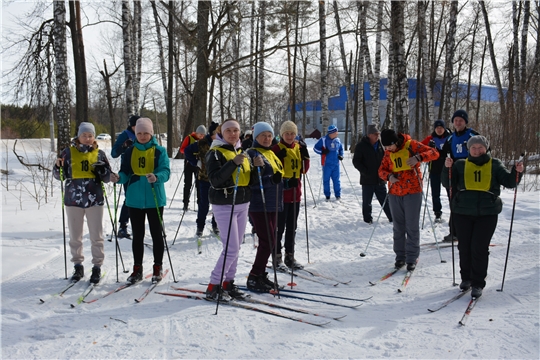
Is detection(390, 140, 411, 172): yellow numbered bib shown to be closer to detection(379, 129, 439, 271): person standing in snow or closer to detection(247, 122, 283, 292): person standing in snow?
detection(379, 129, 439, 271): person standing in snow

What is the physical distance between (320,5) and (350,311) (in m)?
15.6

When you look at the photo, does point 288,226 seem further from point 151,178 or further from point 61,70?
point 61,70

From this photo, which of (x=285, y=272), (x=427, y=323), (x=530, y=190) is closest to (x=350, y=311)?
(x=427, y=323)

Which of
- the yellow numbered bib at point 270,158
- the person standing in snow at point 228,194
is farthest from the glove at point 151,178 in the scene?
the yellow numbered bib at point 270,158

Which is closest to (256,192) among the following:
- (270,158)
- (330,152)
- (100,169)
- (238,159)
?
(270,158)

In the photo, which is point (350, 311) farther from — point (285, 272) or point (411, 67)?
point (411, 67)

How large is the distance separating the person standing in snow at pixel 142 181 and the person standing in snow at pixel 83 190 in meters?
0.27

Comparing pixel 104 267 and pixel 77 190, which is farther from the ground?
pixel 77 190

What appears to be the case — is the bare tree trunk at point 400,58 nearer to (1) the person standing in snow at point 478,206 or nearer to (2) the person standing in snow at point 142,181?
(1) the person standing in snow at point 478,206

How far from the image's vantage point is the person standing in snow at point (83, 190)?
15.8ft

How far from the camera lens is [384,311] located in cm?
413

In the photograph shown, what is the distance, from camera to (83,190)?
480cm

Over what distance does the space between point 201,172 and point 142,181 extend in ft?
8.02

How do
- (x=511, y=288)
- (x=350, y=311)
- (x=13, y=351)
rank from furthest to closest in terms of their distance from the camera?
(x=511, y=288)
(x=350, y=311)
(x=13, y=351)
